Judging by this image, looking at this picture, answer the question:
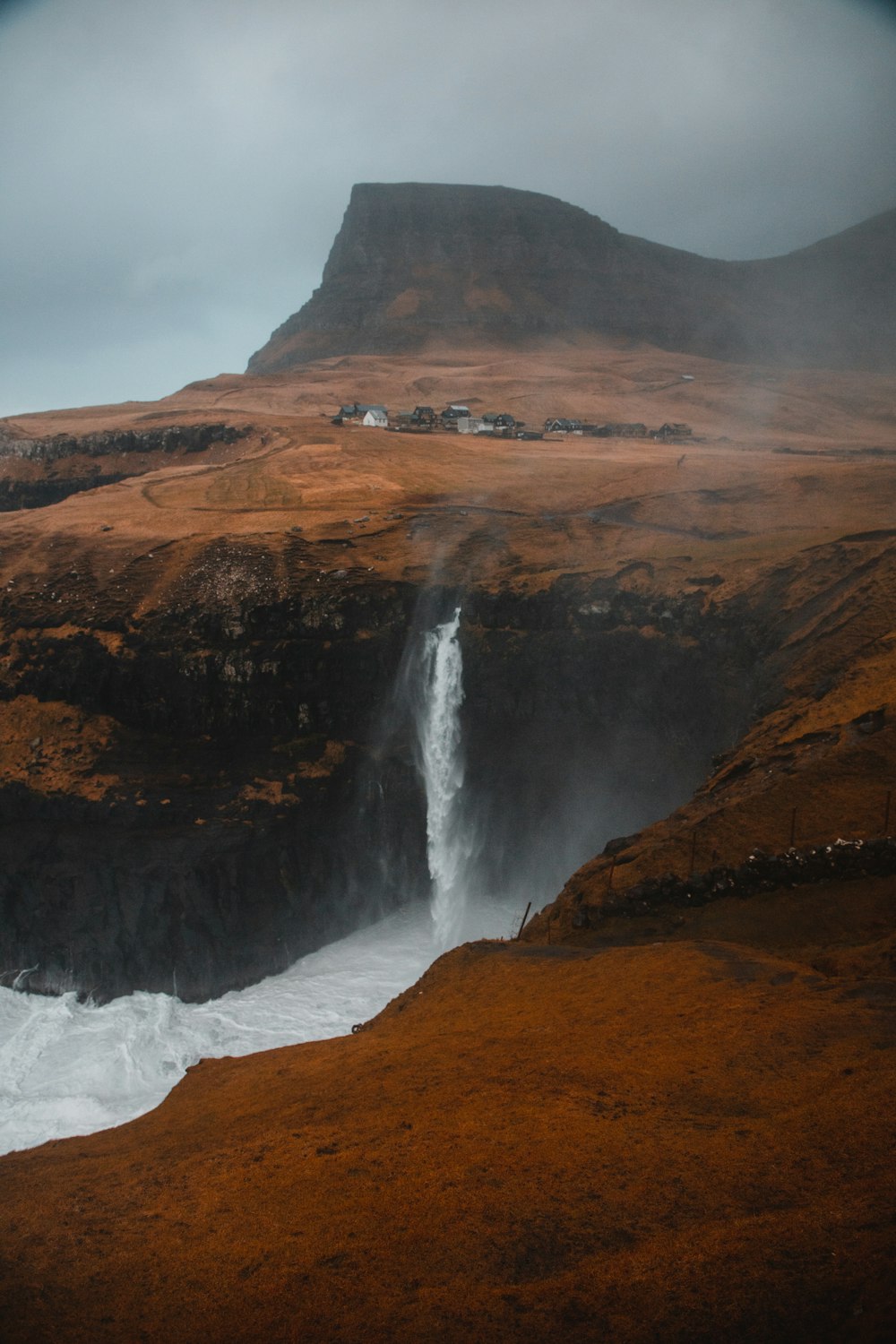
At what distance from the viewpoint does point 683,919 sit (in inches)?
567

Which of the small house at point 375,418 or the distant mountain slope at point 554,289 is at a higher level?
the distant mountain slope at point 554,289

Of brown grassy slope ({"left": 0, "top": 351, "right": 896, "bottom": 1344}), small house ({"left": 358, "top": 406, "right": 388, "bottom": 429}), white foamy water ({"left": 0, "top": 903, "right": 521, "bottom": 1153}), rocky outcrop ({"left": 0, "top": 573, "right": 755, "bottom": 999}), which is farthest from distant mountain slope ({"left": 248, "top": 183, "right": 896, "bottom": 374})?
brown grassy slope ({"left": 0, "top": 351, "right": 896, "bottom": 1344})

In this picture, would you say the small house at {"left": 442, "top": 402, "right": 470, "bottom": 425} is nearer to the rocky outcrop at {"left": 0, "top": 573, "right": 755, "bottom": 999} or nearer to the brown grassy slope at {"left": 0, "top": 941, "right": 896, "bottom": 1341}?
the rocky outcrop at {"left": 0, "top": 573, "right": 755, "bottom": 999}

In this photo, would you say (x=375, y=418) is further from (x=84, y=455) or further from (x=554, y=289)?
(x=554, y=289)

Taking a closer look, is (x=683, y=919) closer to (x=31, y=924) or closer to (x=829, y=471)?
(x=31, y=924)

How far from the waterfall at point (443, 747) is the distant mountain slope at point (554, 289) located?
102 metres

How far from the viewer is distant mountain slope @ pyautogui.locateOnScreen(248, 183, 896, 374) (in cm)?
12531

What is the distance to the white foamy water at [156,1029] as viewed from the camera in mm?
24375

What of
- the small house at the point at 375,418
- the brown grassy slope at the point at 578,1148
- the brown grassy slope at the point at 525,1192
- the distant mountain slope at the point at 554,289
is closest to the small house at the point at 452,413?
the small house at the point at 375,418


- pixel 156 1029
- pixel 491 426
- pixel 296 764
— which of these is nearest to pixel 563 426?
pixel 491 426

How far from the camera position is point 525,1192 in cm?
738

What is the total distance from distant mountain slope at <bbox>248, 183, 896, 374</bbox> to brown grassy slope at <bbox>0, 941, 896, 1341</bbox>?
411ft

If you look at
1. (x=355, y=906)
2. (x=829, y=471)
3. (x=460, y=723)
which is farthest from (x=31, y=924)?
(x=829, y=471)

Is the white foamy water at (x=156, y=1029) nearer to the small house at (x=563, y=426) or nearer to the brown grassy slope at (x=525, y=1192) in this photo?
the brown grassy slope at (x=525, y=1192)
